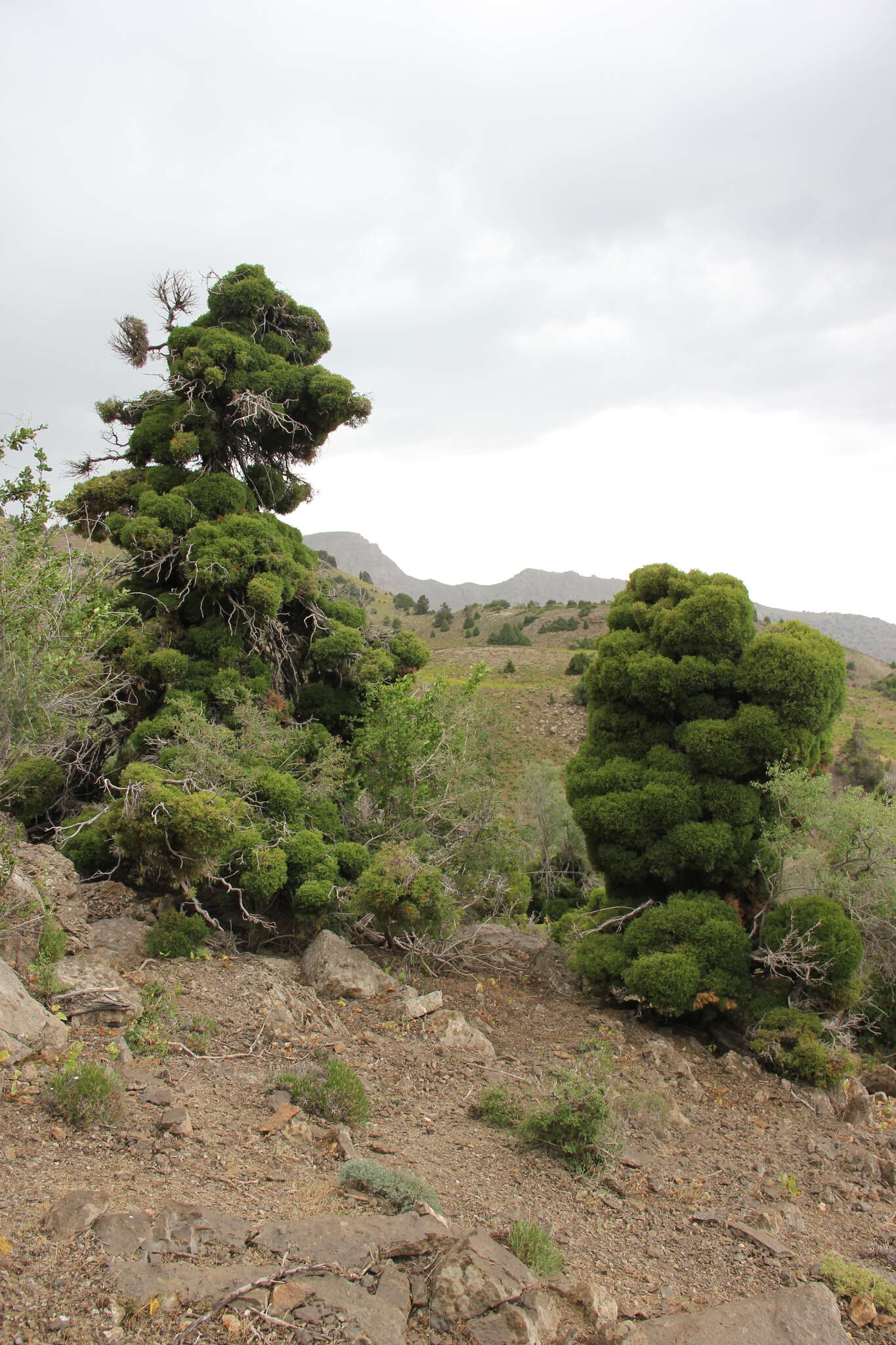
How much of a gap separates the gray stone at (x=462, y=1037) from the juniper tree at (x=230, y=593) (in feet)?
7.37

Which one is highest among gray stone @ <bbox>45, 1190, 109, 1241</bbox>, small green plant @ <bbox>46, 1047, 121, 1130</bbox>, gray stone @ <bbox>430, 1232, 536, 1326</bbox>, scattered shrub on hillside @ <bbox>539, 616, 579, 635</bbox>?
scattered shrub on hillside @ <bbox>539, 616, 579, 635</bbox>

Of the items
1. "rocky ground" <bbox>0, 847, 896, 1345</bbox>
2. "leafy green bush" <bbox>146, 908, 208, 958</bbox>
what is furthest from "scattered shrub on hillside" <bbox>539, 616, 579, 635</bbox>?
"leafy green bush" <bbox>146, 908, 208, 958</bbox>

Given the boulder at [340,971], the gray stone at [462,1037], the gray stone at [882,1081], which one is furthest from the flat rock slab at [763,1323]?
the boulder at [340,971]

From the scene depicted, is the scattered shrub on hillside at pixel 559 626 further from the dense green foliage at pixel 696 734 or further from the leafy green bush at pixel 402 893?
Result: the leafy green bush at pixel 402 893

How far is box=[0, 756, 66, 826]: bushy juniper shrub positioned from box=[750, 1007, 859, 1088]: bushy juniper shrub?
409 inches

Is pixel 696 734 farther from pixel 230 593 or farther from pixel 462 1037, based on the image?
pixel 230 593

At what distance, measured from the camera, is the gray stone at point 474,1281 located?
12.8 feet

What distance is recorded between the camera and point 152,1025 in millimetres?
6969

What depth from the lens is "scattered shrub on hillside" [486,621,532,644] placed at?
5881 cm

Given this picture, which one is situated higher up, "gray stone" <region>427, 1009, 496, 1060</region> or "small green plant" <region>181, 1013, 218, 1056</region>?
"small green plant" <region>181, 1013, 218, 1056</region>

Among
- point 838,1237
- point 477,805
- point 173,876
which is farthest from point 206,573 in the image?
point 838,1237

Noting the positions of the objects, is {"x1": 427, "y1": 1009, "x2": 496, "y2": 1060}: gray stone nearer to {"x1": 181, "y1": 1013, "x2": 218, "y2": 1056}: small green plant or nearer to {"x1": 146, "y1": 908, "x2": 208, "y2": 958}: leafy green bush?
{"x1": 181, "y1": 1013, "x2": 218, "y2": 1056}: small green plant

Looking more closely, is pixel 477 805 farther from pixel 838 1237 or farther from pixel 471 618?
pixel 471 618

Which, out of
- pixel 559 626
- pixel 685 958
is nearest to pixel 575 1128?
pixel 685 958
